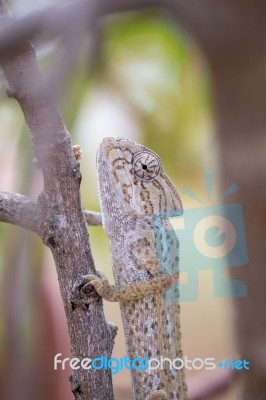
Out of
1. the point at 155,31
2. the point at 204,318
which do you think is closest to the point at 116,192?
the point at 204,318

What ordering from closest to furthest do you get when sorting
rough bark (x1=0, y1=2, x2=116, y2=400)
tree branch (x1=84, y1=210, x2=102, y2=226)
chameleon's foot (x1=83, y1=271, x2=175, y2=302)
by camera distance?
rough bark (x1=0, y1=2, x2=116, y2=400)
chameleon's foot (x1=83, y1=271, x2=175, y2=302)
tree branch (x1=84, y1=210, x2=102, y2=226)

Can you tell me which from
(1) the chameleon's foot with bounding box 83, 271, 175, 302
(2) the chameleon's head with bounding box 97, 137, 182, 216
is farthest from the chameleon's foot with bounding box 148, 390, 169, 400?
(2) the chameleon's head with bounding box 97, 137, 182, 216

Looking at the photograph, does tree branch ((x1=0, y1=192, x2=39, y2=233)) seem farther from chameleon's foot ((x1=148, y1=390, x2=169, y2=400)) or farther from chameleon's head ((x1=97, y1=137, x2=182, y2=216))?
chameleon's foot ((x1=148, y1=390, x2=169, y2=400))

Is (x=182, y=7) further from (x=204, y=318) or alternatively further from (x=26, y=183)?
(x=204, y=318)

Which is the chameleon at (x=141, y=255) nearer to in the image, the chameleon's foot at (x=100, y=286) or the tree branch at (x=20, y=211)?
the chameleon's foot at (x=100, y=286)

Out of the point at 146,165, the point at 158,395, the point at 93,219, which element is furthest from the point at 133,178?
the point at 158,395

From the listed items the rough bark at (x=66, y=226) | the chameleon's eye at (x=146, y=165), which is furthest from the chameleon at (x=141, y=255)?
the rough bark at (x=66, y=226)
